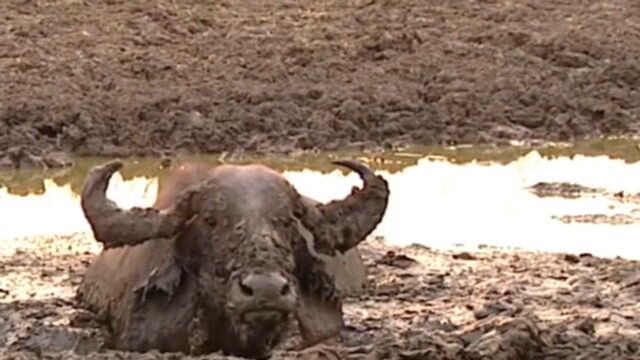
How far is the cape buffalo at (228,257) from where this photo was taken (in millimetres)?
7934

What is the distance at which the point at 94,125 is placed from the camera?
1716cm

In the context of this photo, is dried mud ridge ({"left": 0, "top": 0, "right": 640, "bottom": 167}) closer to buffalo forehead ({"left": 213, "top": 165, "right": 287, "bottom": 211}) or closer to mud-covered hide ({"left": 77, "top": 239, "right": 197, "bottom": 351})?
mud-covered hide ({"left": 77, "top": 239, "right": 197, "bottom": 351})

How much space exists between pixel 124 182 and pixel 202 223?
697 cm

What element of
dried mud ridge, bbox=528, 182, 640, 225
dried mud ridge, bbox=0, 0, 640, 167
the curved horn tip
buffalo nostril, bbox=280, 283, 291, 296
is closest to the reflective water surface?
dried mud ridge, bbox=528, 182, 640, 225

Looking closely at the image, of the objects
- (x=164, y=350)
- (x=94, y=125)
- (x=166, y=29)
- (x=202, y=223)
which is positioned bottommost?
(x=164, y=350)

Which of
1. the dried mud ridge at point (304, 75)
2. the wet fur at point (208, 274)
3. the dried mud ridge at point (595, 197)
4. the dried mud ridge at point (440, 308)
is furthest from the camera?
the dried mud ridge at point (304, 75)

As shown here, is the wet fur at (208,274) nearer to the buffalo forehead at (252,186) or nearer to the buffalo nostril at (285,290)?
the buffalo forehead at (252,186)

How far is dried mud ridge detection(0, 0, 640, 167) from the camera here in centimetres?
1728

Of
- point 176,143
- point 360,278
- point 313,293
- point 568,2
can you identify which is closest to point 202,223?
point 313,293

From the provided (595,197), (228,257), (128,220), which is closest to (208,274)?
(228,257)

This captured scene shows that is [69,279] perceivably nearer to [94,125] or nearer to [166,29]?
[94,125]

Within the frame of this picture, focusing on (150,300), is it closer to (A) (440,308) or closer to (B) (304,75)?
(A) (440,308)

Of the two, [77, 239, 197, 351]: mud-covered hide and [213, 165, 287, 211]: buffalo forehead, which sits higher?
[213, 165, 287, 211]: buffalo forehead

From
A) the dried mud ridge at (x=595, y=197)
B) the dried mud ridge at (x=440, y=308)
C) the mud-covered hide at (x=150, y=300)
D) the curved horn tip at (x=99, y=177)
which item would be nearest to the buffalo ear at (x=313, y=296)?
the dried mud ridge at (x=440, y=308)
